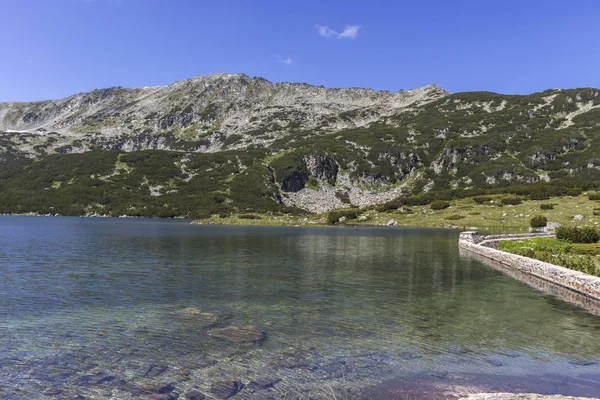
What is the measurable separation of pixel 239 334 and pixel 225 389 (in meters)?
4.96

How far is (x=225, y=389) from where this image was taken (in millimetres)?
10562

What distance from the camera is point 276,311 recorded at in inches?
763

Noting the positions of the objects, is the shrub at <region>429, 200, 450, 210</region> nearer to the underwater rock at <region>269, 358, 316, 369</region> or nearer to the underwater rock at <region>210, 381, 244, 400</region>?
the underwater rock at <region>269, 358, 316, 369</region>

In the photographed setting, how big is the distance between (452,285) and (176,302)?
1857 centimetres

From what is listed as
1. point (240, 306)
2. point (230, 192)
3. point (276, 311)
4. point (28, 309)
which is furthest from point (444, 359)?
point (230, 192)

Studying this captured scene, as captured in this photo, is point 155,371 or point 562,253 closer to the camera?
point 155,371

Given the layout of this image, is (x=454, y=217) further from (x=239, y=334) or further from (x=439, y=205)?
(x=239, y=334)

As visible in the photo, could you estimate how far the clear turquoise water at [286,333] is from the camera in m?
11.3

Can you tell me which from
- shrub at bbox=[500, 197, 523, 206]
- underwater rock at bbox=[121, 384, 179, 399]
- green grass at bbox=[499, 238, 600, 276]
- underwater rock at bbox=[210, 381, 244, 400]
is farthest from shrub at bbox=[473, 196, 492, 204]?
underwater rock at bbox=[121, 384, 179, 399]

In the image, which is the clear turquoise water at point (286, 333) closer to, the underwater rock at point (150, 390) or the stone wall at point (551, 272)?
the underwater rock at point (150, 390)

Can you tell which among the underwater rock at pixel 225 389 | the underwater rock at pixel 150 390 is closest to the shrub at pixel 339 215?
the underwater rock at pixel 225 389

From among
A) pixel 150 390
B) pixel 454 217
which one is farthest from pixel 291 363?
pixel 454 217

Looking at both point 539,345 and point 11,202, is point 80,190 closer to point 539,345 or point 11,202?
point 11,202

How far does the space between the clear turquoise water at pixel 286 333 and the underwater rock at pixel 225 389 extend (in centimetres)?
20
